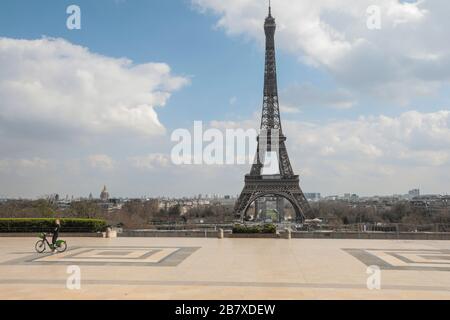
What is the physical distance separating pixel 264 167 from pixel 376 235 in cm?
4981

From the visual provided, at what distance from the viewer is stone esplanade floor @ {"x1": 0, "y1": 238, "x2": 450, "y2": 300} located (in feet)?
32.9

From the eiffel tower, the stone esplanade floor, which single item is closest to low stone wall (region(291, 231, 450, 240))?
the stone esplanade floor

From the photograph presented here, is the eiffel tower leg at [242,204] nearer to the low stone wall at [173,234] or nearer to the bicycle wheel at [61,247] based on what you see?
the low stone wall at [173,234]

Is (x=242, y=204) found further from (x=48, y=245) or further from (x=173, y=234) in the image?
(x=48, y=245)

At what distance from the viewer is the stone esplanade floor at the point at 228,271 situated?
10.0 metres

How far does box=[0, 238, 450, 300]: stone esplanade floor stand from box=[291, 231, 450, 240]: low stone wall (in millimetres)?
3419

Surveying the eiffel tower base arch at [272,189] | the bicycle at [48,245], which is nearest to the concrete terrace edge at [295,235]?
the bicycle at [48,245]

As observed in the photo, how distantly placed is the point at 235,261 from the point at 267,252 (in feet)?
9.29

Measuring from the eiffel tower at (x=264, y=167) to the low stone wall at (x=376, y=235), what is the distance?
4307 cm

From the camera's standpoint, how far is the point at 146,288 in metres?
10.4

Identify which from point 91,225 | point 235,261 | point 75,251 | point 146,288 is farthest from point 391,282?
point 91,225

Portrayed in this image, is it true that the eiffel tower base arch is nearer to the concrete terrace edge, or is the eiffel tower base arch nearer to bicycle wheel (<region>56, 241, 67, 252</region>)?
the concrete terrace edge

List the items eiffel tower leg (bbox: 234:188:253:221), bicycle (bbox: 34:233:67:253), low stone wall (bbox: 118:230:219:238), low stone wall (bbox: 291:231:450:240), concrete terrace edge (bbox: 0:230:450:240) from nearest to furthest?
1. bicycle (bbox: 34:233:67:253)
2. concrete terrace edge (bbox: 0:230:450:240)
3. low stone wall (bbox: 291:231:450:240)
4. low stone wall (bbox: 118:230:219:238)
5. eiffel tower leg (bbox: 234:188:253:221)
